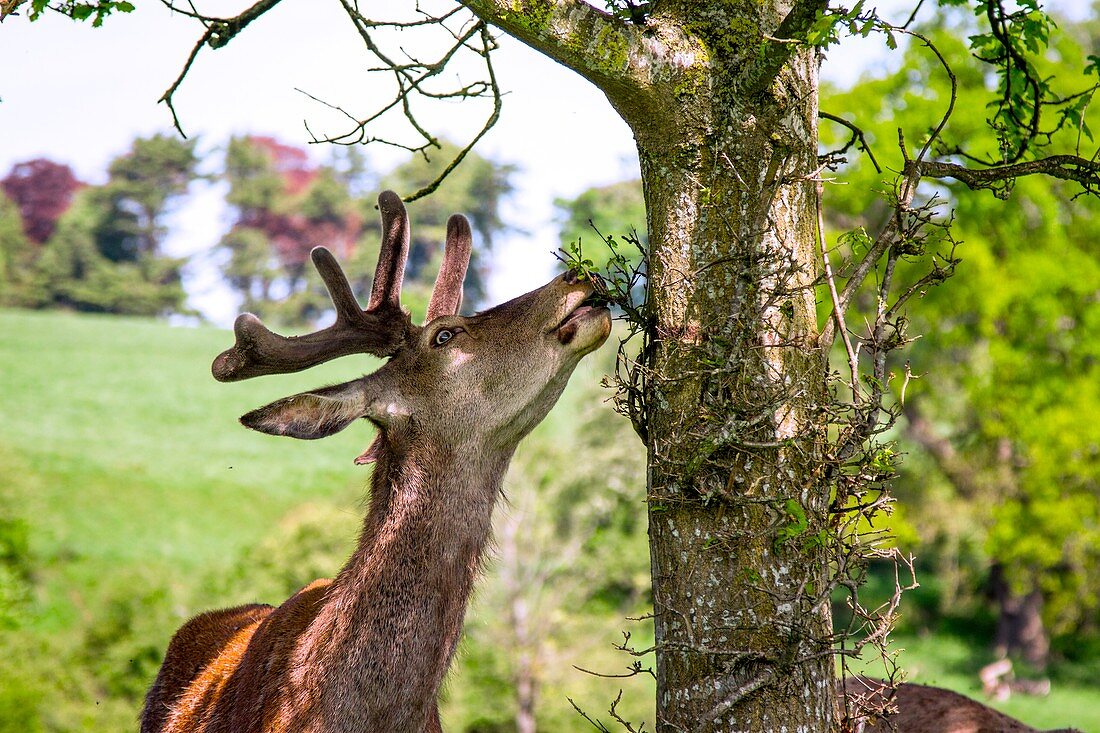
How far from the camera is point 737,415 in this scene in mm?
3475

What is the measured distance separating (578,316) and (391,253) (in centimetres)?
98

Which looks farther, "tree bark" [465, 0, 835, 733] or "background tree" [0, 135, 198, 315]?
"background tree" [0, 135, 198, 315]

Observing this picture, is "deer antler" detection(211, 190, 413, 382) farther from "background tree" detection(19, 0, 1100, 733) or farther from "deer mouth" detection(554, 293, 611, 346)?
"background tree" detection(19, 0, 1100, 733)

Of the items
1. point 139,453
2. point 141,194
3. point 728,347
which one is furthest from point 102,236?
point 728,347

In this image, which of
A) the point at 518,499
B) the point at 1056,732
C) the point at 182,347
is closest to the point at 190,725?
the point at 1056,732

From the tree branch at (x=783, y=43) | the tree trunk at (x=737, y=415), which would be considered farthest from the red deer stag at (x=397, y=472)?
the tree branch at (x=783, y=43)

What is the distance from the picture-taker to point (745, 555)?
344cm

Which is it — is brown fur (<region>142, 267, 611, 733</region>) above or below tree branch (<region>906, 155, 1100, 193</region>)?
below

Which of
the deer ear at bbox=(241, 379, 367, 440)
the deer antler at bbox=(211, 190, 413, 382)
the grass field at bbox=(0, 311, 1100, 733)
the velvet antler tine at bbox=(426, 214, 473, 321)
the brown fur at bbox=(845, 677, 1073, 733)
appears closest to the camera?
the deer ear at bbox=(241, 379, 367, 440)

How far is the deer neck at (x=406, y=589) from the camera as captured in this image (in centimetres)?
395

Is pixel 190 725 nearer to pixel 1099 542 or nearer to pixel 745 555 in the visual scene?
pixel 745 555

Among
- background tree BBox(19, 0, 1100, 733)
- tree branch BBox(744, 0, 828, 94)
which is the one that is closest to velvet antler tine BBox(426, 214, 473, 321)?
background tree BBox(19, 0, 1100, 733)

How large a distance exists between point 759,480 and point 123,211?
240 ft

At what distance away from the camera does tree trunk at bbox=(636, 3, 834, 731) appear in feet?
11.2
